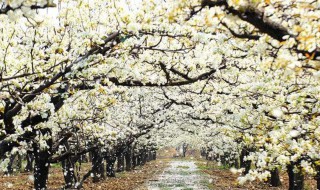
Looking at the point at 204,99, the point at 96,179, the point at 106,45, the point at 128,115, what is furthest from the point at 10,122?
the point at 96,179

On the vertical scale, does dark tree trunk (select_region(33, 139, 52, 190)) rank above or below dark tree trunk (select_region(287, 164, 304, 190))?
above

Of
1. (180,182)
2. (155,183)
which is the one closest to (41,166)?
(155,183)

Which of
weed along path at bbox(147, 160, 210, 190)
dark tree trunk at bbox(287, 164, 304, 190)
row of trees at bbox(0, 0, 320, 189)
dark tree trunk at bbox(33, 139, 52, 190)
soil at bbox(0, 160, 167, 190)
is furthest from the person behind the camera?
weed along path at bbox(147, 160, 210, 190)

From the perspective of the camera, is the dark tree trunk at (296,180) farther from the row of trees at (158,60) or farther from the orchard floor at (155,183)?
the row of trees at (158,60)

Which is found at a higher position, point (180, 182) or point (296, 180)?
point (296, 180)

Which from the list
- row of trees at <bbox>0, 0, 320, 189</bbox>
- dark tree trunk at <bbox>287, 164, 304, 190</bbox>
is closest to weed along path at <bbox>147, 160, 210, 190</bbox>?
dark tree trunk at <bbox>287, 164, 304, 190</bbox>

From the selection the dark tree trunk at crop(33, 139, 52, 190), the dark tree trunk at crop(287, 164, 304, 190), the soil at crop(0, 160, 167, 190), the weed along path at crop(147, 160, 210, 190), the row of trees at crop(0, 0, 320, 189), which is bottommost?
the weed along path at crop(147, 160, 210, 190)

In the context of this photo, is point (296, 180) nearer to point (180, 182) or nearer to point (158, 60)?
point (158, 60)

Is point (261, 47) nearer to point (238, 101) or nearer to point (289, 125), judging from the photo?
point (289, 125)

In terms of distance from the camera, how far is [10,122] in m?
11.4

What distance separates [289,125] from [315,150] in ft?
2.76

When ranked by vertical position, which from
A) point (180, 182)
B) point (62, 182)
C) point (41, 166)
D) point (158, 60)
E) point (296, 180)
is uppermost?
Result: point (158, 60)

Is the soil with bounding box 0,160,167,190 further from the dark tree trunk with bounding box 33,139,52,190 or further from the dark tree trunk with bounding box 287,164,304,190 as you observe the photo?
the dark tree trunk with bounding box 287,164,304,190

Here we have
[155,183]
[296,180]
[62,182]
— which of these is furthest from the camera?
[155,183]
